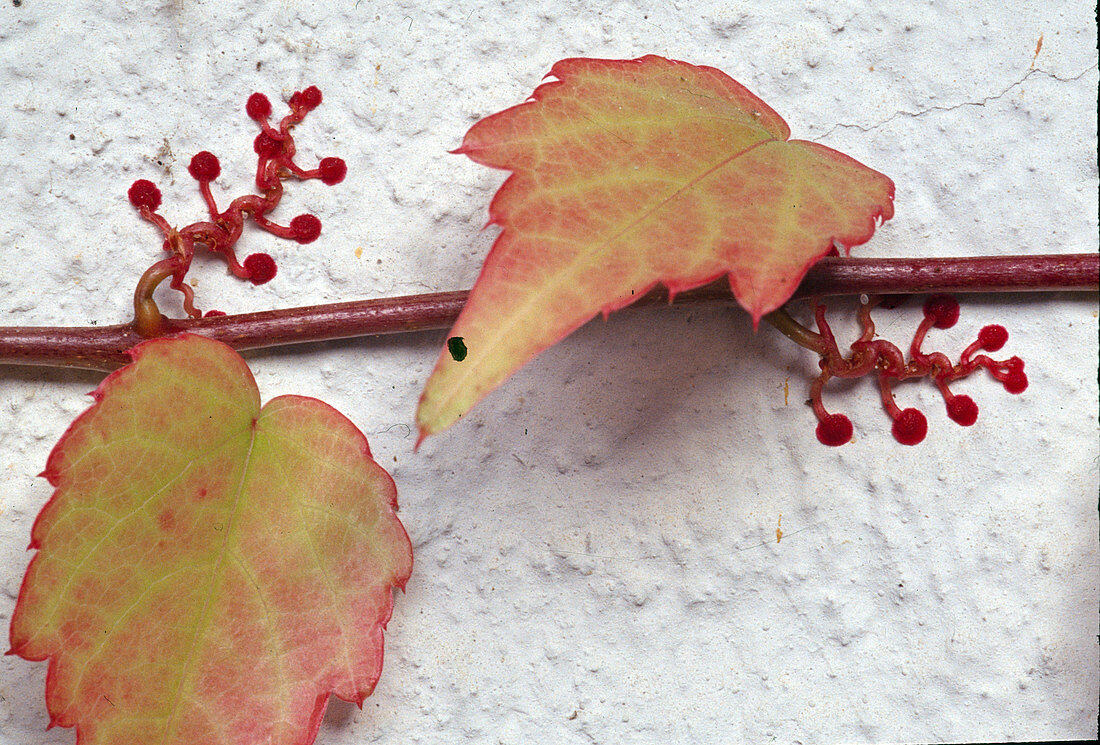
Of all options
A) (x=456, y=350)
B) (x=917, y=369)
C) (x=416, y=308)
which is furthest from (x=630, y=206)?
(x=917, y=369)

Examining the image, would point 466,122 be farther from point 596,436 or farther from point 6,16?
point 6,16

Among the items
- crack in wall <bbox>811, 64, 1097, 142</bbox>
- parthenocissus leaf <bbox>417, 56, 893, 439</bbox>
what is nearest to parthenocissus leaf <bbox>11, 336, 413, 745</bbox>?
parthenocissus leaf <bbox>417, 56, 893, 439</bbox>

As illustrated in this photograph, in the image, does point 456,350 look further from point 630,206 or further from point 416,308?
point 416,308

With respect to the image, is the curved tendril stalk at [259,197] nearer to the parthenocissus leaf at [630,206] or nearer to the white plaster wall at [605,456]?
the white plaster wall at [605,456]

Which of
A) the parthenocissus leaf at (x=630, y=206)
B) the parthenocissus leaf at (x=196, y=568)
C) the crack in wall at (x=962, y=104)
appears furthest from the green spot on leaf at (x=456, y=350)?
the crack in wall at (x=962, y=104)

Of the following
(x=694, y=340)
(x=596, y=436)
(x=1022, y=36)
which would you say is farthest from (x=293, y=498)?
(x=1022, y=36)

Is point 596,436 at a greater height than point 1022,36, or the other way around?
point 1022,36
